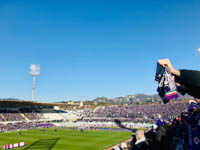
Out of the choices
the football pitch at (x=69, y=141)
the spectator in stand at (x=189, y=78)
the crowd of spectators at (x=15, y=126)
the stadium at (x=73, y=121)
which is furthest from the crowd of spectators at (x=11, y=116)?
the spectator in stand at (x=189, y=78)

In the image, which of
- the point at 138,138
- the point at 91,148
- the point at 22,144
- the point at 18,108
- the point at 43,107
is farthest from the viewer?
the point at 43,107

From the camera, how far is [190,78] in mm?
2102

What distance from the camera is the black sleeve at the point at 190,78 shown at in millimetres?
2064

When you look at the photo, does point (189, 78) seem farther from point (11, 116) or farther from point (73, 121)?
point (73, 121)

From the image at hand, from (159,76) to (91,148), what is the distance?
24.7m

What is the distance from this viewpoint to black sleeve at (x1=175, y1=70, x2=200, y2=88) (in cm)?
206

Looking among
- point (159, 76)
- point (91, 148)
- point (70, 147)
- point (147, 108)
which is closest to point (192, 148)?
point (159, 76)

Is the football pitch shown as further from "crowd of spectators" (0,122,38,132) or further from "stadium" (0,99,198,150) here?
"crowd of spectators" (0,122,38,132)

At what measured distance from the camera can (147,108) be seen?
6125 centimetres

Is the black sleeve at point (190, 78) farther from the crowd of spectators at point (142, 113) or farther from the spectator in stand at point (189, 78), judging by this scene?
the crowd of spectators at point (142, 113)

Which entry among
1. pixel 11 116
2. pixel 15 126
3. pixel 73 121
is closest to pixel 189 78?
pixel 15 126

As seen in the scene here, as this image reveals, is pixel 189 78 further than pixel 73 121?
No

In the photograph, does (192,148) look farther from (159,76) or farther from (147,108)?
(147,108)

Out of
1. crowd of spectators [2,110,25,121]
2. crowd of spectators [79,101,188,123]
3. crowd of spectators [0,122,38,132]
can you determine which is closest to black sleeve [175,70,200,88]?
crowd of spectators [79,101,188,123]
